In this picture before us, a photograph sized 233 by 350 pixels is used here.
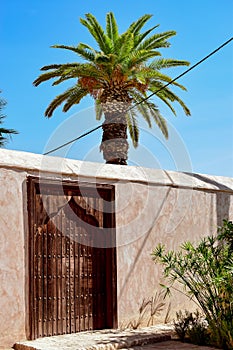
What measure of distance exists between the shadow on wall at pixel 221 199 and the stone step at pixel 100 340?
8.74 feet

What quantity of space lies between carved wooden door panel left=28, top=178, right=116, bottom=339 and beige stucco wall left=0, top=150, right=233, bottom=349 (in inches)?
5.9

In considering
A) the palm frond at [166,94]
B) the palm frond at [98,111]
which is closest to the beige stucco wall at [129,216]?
the palm frond at [166,94]

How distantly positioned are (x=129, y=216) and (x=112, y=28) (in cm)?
912

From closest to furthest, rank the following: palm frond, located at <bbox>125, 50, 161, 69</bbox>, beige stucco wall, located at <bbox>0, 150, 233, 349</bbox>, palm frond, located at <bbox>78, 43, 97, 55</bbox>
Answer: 1. beige stucco wall, located at <bbox>0, 150, 233, 349</bbox>
2. palm frond, located at <bbox>125, 50, 161, 69</bbox>
3. palm frond, located at <bbox>78, 43, 97, 55</bbox>

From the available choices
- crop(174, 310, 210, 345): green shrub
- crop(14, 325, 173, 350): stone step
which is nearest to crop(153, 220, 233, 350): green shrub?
crop(174, 310, 210, 345): green shrub

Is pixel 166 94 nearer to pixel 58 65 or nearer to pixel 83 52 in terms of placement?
pixel 83 52

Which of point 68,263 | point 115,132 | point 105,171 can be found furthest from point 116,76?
point 68,263

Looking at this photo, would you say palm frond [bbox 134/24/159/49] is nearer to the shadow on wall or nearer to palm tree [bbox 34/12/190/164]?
palm tree [bbox 34/12/190/164]

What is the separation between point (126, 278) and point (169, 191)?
1.69 m

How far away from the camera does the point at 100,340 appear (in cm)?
686

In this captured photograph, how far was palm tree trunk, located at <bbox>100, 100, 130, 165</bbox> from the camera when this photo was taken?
52.3 ft

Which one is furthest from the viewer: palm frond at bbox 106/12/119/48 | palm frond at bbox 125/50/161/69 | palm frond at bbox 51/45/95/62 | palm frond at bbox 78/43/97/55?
palm frond at bbox 106/12/119/48

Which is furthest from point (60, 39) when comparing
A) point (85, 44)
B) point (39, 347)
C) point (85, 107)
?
point (39, 347)

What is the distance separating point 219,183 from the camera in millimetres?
9891
